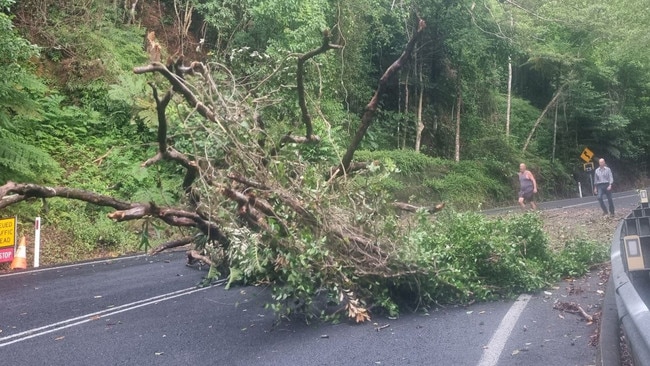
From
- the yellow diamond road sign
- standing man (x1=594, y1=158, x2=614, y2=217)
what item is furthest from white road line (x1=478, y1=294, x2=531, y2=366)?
the yellow diamond road sign

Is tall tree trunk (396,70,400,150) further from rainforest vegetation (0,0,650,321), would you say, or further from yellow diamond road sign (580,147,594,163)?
yellow diamond road sign (580,147,594,163)

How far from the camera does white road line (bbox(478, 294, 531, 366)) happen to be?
20.2ft

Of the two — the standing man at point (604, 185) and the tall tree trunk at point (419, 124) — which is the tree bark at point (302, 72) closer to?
the standing man at point (604, 185)

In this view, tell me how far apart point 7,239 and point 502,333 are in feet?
38.4

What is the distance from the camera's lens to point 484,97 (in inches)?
1446

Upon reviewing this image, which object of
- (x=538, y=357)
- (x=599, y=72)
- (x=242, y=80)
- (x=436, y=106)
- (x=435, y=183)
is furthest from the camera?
(x=599, y=72)

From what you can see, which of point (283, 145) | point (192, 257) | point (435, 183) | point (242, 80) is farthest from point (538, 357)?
point (435, 183)

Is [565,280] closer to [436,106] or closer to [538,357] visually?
[538,357]

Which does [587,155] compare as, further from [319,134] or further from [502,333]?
[502,333]

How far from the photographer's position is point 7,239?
588 inches

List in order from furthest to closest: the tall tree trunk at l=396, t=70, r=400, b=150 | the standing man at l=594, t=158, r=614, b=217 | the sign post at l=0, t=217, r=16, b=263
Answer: the tall tree trunk at l=396, t=70, r=400, b=150 < the standing man at l=594, t=158, r=614, b=217 < the sign post at l=0, t=217, r=16, b=263

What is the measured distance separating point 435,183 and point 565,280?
64.7 feet

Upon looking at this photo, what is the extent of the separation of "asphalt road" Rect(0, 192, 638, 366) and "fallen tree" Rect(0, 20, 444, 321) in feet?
1.81

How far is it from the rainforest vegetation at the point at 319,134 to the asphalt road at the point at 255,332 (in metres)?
0.41
